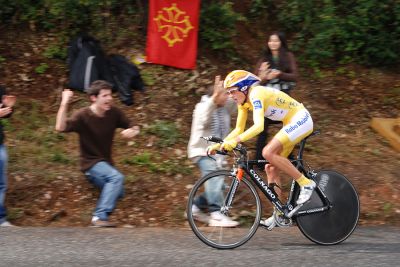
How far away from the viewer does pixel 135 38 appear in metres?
11.7

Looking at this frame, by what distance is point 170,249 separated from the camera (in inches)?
258

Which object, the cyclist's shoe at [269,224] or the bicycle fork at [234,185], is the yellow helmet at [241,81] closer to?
the bicycle fork at [234,185]

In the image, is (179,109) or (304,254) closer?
(304,254)

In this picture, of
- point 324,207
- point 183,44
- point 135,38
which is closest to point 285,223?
point 324,207

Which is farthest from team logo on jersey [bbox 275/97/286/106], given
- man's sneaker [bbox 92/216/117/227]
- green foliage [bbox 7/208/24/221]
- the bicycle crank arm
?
green foliage [bbox 7/208/24/221]

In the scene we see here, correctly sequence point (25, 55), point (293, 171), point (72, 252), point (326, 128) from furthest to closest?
point (25, 55), point (326, 128), point (293, 171), point (72, 252)

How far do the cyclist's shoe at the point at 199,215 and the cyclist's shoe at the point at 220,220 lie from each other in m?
0.05

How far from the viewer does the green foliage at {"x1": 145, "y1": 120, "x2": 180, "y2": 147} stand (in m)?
9.70

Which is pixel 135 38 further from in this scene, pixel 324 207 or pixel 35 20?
pixel 324 207

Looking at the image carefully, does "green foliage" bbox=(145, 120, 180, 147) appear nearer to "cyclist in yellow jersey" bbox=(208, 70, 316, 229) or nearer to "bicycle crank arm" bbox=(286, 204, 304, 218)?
"cyclist in yellow jersey" bbox=(208, 70, 316, 229)

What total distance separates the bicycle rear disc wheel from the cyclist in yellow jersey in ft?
0.61

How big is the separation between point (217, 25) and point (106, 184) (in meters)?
4.77

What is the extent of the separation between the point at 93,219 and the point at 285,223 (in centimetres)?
218

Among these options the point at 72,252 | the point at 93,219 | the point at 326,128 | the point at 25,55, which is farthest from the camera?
the point at 25,55
